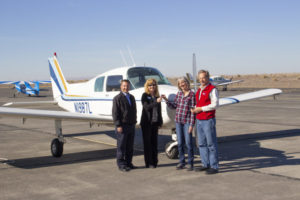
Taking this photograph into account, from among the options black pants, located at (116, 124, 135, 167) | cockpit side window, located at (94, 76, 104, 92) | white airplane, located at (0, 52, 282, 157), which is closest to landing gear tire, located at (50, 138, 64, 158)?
white airplane, located at (0, 52, 282, 157)

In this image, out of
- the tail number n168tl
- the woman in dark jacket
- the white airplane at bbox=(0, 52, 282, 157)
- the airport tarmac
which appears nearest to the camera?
the airport tarmac

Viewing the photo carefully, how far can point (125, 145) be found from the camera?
7.00 m

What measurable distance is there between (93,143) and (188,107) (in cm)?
462

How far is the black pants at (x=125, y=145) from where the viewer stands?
692 cm

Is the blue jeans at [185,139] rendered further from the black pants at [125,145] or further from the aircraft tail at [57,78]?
the aircraft tail at [57,78]

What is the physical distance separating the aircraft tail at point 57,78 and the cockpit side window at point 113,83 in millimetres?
3447

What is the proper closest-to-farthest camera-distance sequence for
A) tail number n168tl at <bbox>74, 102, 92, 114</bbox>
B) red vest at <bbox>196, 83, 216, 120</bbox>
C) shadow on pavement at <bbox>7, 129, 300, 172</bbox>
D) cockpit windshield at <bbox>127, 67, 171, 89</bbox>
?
red vest at <bbox>196, 83, 216, 120</bbox> < shadow on pavement at <bbox>7, 129, 300, 172</bbox> < cockpit windshield at <bbox>127, 67, 171, 89</bbox> < tail number n168tl at <bbox>74, 102, 92, 114</bbox>

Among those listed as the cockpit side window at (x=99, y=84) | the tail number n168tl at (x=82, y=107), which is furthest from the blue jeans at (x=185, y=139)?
the tail number n168tl at (x=82, y=107)

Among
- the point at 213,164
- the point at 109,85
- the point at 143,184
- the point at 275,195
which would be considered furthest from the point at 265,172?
the point at 109,85

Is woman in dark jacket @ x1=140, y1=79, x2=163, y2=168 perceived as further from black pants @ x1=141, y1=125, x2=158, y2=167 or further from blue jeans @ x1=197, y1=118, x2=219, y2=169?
blue jeans @ x1=197, y1=118, x2=219, y2=169

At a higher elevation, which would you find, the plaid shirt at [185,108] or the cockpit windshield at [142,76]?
the cockpit windshield at [142,76]

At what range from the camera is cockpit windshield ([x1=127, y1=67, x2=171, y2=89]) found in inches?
339

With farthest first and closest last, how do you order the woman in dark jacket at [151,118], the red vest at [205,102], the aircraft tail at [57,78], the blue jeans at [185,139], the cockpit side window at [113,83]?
1. the aircraft tail at [57,78]
2. the cockpit side window at [113,83]
3. the woman in dark jacket at [151,118]
4. the blue jeans at [185,139]
5. the red vest at [205,102]

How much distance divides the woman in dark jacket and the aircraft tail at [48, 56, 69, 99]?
5.95 meters
